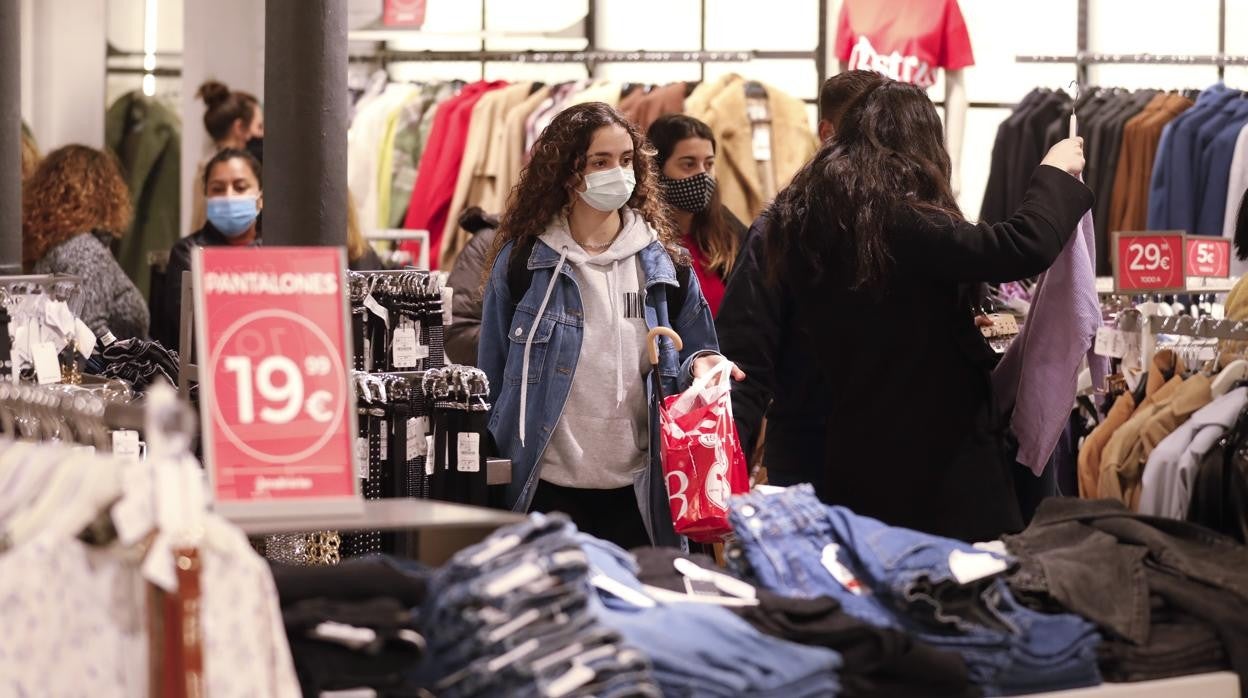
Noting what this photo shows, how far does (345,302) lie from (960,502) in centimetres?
170

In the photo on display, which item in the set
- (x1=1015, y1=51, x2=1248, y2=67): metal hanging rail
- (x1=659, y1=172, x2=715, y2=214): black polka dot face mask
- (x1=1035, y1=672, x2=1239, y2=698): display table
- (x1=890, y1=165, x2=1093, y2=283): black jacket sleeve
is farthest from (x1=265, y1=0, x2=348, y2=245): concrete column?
(x1=1015, y1=51, x2=1248, y2=67): metal hanging rail

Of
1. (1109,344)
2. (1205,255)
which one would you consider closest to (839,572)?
(1109,344)

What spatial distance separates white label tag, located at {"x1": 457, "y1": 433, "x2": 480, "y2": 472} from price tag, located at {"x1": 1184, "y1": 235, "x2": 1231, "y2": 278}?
8.14 ft

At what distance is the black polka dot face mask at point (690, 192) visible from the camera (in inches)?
220

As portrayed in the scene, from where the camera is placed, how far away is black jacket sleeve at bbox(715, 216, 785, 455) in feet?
13.8

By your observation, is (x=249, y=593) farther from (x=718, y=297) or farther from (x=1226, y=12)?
(x=1226, y=12)

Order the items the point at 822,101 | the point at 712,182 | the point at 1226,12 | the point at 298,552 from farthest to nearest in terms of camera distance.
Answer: the point at 1226,12 < the point at 712,182 < the point at 822,101 < the point at 298,552

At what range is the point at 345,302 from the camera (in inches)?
97.7

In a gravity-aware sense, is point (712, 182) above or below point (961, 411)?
above

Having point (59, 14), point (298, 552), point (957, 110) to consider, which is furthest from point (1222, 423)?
point (59, 14)

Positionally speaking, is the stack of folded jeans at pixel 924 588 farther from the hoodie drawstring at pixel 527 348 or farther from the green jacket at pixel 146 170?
the green jacket at pixel 146 170

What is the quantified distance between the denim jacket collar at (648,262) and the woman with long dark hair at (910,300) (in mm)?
635

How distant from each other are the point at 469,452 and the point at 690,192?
1.73m

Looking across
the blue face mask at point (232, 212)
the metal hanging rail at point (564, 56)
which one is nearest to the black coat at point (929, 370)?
the blue face mask at point (232, 212)
